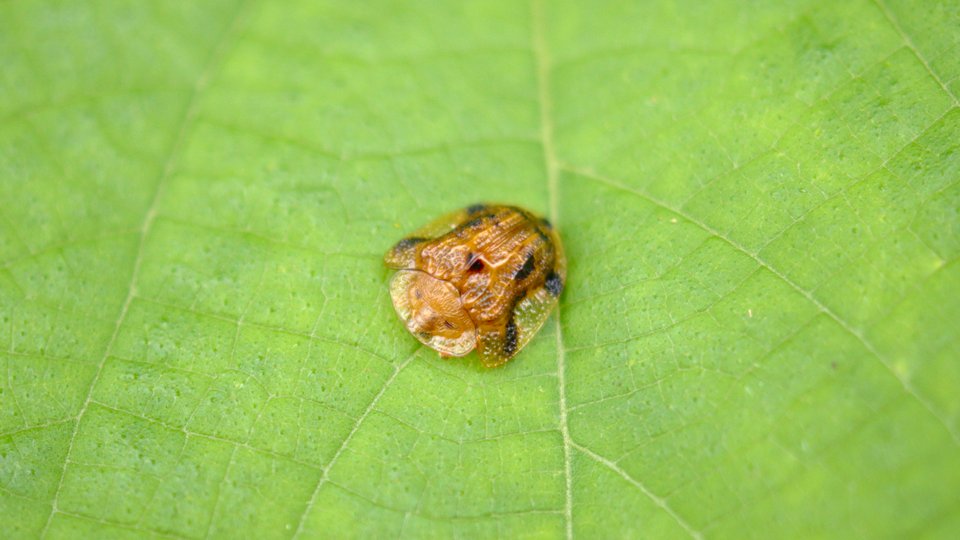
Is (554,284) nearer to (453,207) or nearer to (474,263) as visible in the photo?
(474,263)

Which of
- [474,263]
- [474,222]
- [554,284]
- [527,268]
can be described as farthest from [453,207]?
[554,284]

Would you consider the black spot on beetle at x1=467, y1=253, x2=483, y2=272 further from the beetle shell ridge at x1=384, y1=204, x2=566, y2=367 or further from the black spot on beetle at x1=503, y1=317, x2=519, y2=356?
the black spot on beetle at x1=503, y1=317, x2=519, y2=356

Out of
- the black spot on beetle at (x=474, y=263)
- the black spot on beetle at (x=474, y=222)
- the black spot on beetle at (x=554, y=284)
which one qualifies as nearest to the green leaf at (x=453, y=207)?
the black spot on beetle at (x=554, y=284)

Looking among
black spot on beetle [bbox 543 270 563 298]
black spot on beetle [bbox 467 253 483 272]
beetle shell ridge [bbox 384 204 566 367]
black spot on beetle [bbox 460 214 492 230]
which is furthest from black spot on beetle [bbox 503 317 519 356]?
black spot on beetle [bbox 460 214 492 230]

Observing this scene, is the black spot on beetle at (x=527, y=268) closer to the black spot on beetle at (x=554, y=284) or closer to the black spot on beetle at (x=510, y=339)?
the black spot on beetle at (x=554, y=284)

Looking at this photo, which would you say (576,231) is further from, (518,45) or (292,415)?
(292,415)

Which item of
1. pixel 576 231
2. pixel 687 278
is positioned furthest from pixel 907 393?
pixel 576 231
